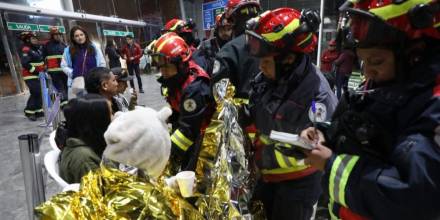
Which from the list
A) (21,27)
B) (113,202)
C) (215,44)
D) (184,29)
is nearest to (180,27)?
(184,29)

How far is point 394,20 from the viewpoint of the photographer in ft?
3.24

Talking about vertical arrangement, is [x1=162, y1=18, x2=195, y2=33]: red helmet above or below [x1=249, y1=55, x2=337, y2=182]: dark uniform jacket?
above

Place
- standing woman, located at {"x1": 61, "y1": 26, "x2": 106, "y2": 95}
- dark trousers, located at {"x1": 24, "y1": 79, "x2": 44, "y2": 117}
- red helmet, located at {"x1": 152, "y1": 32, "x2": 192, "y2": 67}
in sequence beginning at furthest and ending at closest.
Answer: dark trousers, located at {"x1": 24, "y1": 79, "x2": 44, "y2": 117} < standing woman, located at {"x1": 61, "y1": 26, "x2": 106, "y2": 95} < red helmet, located at {"x1": 152, "y1": 32, "x2": 192, "y2": 67}

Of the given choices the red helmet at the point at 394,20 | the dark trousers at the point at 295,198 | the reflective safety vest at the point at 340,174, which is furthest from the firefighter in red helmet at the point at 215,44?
the reflective safety vest at the point at 340,174

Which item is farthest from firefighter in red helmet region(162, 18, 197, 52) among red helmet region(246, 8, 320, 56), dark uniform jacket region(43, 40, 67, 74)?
red helmet region(246, 8, 320, 56)

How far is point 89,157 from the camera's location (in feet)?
5.78

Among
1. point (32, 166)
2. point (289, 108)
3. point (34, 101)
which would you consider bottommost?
point (34, 101)

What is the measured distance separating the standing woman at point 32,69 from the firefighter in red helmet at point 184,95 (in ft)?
16.6

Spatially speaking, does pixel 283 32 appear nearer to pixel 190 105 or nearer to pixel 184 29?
pixel 190 105

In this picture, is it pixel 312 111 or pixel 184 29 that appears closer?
pixel 312 111

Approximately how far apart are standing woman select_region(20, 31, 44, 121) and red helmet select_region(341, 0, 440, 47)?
6.68m

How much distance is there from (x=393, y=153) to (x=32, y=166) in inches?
65.2

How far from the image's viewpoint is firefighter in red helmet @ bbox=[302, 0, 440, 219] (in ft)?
2.90

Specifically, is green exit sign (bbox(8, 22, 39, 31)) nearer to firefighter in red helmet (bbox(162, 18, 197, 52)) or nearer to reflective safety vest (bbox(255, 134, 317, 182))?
firefighter in red helmet (bbox(162, 18, 197, 52))
